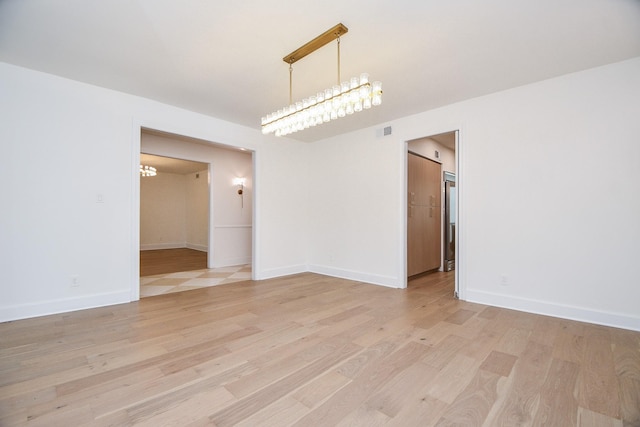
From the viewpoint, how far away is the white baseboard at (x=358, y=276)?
14.6 ft

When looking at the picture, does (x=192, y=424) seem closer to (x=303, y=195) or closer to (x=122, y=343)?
(x=122, y=343)

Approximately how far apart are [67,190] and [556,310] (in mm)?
5767

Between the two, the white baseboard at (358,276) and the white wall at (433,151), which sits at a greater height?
the white wall at (433,151)

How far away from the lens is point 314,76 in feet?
10.0

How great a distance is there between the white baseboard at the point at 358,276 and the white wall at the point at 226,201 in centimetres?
215

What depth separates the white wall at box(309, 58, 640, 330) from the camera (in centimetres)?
274

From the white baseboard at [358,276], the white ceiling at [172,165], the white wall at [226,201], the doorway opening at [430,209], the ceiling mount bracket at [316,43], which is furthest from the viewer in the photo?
the white ceiling at [172,165]

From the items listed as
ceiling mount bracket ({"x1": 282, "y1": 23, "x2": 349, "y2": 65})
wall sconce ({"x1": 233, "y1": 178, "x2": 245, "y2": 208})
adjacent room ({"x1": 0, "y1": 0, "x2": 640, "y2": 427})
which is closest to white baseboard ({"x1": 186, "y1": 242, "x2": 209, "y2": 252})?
wall sconce ({"x1": 233, "y1": 178, "x2": 245, "y2": 208})

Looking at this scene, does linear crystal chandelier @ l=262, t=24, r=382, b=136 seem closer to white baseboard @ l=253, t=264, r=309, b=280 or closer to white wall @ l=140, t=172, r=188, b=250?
white baseboard @ l=253, t=264, r=309, b=280

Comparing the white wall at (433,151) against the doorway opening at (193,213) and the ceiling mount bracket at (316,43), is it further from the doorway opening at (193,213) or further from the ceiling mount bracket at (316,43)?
the doorway opening at (193,213)

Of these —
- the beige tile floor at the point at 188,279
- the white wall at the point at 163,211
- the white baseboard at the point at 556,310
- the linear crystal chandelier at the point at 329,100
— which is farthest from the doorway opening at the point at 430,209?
the white wall at the point at 163,211

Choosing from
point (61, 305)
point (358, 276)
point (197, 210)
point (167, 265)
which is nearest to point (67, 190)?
point (61, 305)

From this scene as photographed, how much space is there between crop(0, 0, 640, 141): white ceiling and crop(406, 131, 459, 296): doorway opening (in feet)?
5.73

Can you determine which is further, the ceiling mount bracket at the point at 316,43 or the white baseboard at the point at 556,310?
the white baseboard at the point at 556,310
